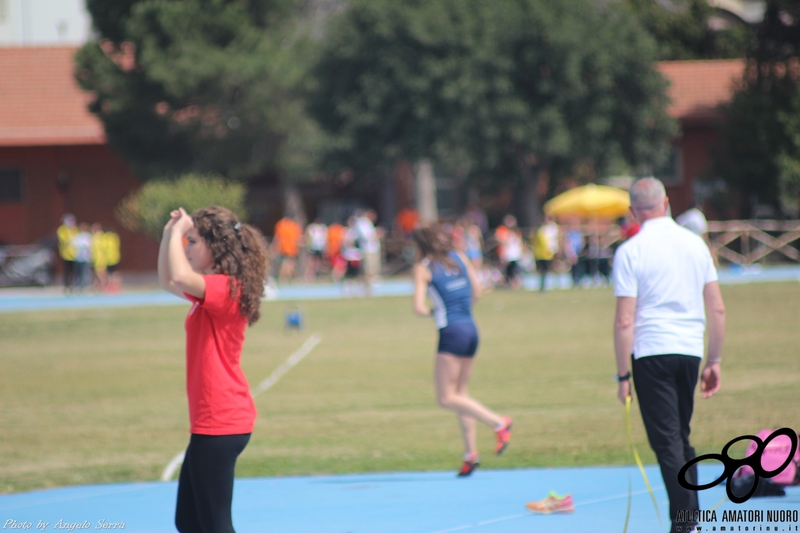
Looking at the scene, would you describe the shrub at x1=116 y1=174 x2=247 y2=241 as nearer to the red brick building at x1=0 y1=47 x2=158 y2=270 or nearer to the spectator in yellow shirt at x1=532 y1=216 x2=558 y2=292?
the red brick building at x1=0 y1=47 x2=158 y2=270

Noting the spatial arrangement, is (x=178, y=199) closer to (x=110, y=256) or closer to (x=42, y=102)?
(x=110, y=256)

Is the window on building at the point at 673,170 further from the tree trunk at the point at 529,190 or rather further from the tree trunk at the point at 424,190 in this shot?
the tree trunk at the point at 424,190

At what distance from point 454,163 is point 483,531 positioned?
→ 2771cm

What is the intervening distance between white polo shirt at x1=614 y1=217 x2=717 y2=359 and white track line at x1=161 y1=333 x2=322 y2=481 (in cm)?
430

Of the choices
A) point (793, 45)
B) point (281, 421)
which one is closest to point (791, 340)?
point (281, 421)

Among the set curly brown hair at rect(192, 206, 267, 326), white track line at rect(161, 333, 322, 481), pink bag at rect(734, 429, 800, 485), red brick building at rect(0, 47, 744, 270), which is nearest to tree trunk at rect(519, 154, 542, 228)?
red brick building at rect(0, 47, 744, 270)

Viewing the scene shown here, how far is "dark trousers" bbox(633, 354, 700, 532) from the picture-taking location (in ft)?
15.7

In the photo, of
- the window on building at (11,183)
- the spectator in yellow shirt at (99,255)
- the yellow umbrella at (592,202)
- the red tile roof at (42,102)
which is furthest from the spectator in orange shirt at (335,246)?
the window on building at (11,183)

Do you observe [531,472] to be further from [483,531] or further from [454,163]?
[454,163]

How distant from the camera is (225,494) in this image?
4.04m

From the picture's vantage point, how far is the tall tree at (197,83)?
33812 mm

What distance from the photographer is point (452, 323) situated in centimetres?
719

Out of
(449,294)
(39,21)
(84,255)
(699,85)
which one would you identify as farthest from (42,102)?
(449,294)

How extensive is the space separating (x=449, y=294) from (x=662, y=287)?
255cm
